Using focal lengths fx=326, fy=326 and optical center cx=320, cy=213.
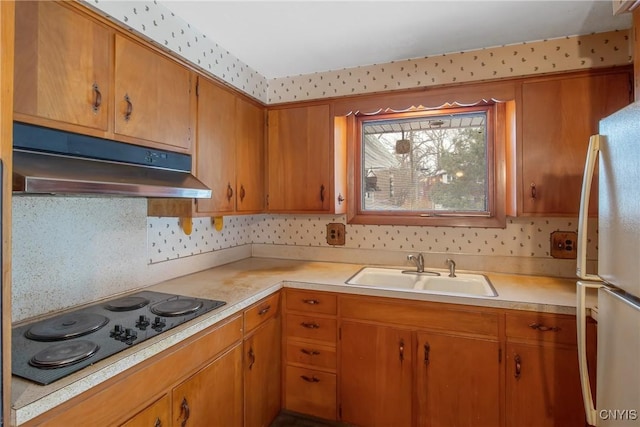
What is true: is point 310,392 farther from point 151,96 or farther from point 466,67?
point 466,67

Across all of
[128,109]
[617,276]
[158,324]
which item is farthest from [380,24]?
[158,324]

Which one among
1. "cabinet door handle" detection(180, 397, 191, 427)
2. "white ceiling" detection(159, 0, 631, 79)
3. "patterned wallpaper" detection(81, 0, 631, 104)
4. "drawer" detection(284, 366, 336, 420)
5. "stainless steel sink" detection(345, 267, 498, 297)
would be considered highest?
"white ceiling" detection(159, 0, 631, 79)

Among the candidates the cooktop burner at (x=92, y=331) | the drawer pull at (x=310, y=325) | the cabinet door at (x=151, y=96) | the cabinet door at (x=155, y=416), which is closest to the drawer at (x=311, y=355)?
the drawer pull at (x=310, y=325)

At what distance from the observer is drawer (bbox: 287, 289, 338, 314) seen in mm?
1994

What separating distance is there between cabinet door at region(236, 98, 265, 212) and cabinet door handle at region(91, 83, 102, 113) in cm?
95

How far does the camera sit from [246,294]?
1.74m

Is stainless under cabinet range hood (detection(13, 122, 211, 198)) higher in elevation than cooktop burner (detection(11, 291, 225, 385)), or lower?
higher

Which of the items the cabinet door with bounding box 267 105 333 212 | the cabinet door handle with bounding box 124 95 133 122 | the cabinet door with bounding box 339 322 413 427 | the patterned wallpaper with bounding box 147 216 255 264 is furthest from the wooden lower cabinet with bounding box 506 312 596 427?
the cabinet door handle with bounding box 124 95 133 122

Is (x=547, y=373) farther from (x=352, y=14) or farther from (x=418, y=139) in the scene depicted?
(x=352, y=14)

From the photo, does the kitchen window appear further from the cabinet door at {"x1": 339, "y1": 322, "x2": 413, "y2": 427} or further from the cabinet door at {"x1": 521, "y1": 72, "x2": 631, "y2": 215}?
the cabinet door at {"x1": 339, "y1": 322, "x2": 413, "y2": 427}

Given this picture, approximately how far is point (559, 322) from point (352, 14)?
1.88m

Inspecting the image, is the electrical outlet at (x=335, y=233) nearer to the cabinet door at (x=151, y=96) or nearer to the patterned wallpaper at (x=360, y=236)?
the patterned wallpaper at (x=360, y=236)

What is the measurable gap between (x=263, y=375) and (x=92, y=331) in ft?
3.23

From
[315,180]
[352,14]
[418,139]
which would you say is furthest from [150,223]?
[418,139]
